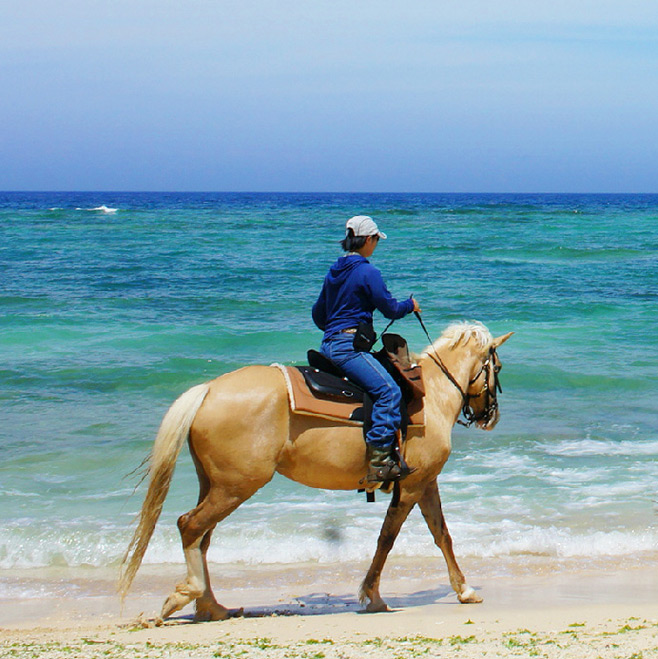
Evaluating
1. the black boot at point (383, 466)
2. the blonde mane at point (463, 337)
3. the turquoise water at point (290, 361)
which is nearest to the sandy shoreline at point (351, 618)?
the turquoise water at point (290, 361)

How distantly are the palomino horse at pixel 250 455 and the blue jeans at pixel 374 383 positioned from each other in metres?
0.20

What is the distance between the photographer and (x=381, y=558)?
5926mm

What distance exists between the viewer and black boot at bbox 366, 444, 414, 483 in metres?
5.58

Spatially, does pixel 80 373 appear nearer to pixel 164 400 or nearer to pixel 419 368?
pixel 164 400

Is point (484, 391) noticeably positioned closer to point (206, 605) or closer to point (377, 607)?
point (377, 607)

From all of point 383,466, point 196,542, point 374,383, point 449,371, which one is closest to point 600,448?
point 449,371

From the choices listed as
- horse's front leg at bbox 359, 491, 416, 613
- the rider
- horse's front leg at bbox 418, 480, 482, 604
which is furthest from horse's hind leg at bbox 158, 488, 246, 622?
horse's front leg at bbox 418, 480, 482, 604

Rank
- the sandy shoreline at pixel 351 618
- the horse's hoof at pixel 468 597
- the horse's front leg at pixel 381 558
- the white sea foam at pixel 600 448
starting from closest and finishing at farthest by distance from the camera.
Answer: the sandy shoreline at pixel 351 618 → the horse's front leg at pixel 381 558 → the horse's hoof at pixel 468 597 → the white sea foam at pixel 600 448

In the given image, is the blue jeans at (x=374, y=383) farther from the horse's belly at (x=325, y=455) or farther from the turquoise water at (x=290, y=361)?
the turquoise water at (x=290, y=361)

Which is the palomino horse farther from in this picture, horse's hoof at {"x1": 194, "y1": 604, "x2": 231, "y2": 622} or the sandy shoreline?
the sandy shoreline

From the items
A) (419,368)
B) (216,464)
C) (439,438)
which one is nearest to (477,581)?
(439,438)

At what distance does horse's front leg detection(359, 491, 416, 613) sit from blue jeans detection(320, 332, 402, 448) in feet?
1.94

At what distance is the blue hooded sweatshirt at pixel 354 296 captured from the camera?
5.54 metres

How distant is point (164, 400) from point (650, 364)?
8.41 metres
